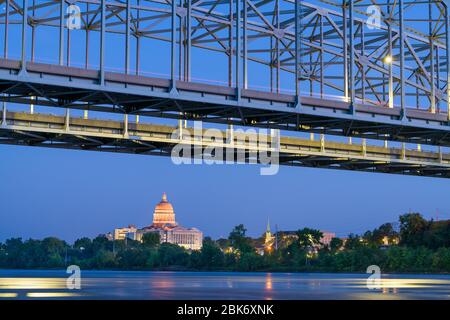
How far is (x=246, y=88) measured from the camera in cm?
4791

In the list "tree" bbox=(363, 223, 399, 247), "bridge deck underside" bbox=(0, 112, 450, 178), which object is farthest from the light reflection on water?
"tree" bbox=(363, 223, 399, 247)

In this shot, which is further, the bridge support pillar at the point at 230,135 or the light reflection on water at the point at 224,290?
the bridge support pillar at the point at 230,135

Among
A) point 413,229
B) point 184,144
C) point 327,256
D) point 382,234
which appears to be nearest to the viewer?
point 184,144

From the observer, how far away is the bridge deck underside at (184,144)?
180 feet

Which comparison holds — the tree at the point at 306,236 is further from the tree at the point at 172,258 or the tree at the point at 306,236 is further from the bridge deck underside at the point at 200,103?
the bridge deck underside at the point at 200,103

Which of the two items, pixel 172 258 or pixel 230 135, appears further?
pixel 172 258

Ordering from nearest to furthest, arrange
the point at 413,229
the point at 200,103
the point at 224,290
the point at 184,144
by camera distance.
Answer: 1. the point at 200,103
2. the point at 224,290
3. the point at 184,144
4. the point at 413,229

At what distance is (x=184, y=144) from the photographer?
6088cm

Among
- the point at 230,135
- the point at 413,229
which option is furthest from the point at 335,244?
the point at 230,135

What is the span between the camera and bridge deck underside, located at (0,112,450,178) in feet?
180

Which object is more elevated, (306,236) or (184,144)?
(184,144)

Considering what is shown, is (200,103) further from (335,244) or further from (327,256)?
(335,244)

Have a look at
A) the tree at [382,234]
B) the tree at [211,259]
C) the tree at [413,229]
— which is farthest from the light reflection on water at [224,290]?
the tree at [382,234]

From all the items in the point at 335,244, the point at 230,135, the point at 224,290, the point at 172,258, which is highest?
the point at 230,135
